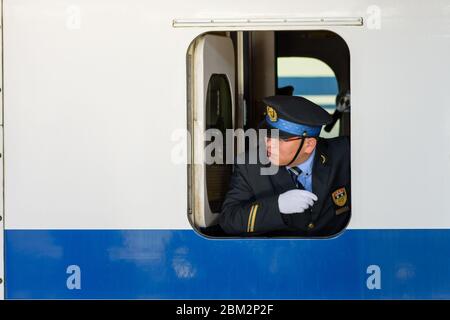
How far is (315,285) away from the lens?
3.82 meters

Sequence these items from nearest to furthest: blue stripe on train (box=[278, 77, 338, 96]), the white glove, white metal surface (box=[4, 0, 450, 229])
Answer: white metal surface (box=[4, 0, 450, 229]) < the white glove < blue stripe on train (box=[278, 77, 338, 96])

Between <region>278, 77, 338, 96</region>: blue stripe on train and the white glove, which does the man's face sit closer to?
the white glove

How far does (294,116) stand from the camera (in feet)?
13.1

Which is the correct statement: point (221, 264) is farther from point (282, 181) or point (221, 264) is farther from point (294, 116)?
point (294, 116)

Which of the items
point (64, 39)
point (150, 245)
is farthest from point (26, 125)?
point (150, 245)

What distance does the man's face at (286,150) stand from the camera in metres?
4.05

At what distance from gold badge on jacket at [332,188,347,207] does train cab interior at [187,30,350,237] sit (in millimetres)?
533

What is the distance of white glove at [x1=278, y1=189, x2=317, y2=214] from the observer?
391cm

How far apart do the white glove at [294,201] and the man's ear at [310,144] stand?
0.81 feet

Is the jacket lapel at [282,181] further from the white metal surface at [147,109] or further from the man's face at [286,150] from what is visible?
the white metal surface at [147,109]

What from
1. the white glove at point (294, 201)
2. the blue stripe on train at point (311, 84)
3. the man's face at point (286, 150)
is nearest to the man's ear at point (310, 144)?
the man's face at point (286, 150)

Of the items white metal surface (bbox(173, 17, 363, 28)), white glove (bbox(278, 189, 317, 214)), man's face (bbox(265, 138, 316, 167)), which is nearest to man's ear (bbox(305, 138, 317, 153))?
man's face (bbox(265, 138, 316, 167))

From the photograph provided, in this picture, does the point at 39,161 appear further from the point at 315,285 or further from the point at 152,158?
the point at 315,285

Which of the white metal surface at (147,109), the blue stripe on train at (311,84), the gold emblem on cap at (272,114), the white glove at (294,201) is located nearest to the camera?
the white metal surface at (147,109)
